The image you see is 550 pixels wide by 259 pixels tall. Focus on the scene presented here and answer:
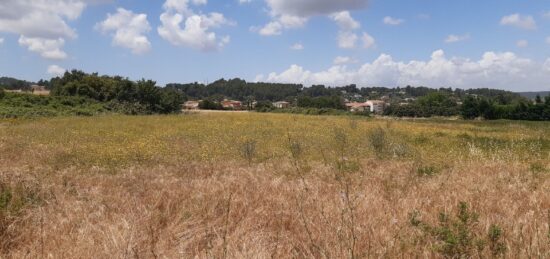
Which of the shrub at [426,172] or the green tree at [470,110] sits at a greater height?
the shrub at [426,172]

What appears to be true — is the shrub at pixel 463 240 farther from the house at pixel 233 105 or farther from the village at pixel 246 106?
the house at pixel 233 105

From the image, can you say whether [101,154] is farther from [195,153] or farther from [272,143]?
[272,143]

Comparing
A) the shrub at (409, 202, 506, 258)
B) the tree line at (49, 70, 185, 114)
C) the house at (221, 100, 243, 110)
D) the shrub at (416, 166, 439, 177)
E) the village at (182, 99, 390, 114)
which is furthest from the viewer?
the house at (221, 100, 243, 110)

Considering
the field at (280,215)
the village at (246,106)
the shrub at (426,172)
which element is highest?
the field at (280,215)

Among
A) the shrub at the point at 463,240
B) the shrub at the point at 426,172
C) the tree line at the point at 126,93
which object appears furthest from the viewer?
the tree line at the point at 126,93

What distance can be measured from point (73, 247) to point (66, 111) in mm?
45844

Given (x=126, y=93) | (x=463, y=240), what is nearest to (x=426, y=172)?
(x=463, y=240)

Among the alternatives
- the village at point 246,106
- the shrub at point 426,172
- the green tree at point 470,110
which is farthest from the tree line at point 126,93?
the green tree at point 470,110

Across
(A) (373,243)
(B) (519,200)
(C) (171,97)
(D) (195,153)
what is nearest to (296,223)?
(A) (373,243)

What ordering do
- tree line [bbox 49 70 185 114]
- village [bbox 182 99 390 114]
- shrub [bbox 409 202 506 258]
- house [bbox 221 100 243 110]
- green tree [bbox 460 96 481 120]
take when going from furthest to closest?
1. house [bbox 221 100 243 110]
2. village [bbox 182 99 390 114]
3. green tree [bbox 460 96 481 120]
4. tree line [bbox 49 70 185 114]
5. shrub [bbox 409 202 506 258]

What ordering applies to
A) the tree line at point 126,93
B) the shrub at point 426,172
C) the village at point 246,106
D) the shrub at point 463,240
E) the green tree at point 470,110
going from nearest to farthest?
1. the shrub at point 463,240
2. the shrub at point 426,172
3. the tree line at point 126,93
4. the green tree at point 470,110
5. the village at point 246,106

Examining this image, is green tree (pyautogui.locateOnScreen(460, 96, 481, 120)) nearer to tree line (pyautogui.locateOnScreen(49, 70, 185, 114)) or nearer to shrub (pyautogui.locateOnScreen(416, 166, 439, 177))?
tree line (pyautogui.locateOnScreen(49, 70, 185, 114))

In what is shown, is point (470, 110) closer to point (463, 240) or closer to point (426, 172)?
point (426, 172)

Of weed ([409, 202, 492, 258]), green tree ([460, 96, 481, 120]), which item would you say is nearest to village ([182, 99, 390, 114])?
green tree ([460, 96, 481, 120])
